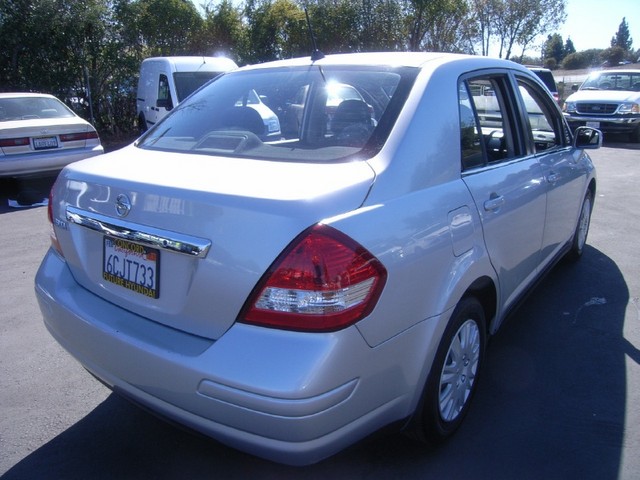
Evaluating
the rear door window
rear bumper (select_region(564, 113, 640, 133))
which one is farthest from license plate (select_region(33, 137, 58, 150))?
rear bumper (select_region(564, 113, 640, 133))

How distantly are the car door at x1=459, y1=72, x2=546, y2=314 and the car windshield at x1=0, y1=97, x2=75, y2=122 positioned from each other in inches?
297

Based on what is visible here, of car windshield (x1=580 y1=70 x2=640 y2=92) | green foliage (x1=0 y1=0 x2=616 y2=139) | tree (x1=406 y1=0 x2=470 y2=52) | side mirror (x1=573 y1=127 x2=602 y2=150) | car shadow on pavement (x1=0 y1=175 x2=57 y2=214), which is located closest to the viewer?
side mirror (x1=573 y1=127 x2=602 y2=150)

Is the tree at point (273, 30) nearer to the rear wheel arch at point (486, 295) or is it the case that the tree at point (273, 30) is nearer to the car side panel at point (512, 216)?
the car side panel at point (512, 216)

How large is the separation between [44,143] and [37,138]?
11 centimetres

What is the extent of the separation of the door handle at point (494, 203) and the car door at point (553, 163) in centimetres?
86

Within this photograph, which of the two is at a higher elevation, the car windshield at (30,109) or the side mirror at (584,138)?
the car windshield at (30,109)

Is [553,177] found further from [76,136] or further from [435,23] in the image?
[435,23]

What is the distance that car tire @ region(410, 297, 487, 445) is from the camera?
96.0 inches

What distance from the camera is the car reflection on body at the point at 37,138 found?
7859mm

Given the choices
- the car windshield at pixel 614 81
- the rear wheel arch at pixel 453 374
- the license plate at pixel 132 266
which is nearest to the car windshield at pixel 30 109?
the license plate at pixel 132 266

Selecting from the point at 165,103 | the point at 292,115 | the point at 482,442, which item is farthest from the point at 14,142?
the point at 482,442

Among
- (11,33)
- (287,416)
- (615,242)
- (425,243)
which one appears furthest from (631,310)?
(11,33)

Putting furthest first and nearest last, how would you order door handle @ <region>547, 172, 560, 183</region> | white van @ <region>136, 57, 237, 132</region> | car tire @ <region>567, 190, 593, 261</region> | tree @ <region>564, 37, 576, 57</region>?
tree @ <region>564, 37, 576, 57</region>
white van @ <region>136, 57, 237, 132</region>
car tire @ <region>567, 190, 593, 261</region>
door handle @ <region>547, 172, 560, 183</region>

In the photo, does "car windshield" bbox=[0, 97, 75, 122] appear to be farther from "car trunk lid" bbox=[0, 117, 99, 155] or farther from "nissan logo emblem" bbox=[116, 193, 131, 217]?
"nissan logo emblem" bbox=[116, 193, 131, 217]
